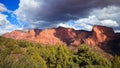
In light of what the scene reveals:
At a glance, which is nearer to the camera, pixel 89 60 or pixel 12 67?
pixel 12 67

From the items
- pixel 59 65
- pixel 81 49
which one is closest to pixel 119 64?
pixel 81 49

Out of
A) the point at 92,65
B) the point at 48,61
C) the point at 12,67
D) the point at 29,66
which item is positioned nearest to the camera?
the point at 12,67

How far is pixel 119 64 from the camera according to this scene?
90562mm

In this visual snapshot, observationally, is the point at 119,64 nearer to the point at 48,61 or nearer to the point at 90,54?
the point at 90,54

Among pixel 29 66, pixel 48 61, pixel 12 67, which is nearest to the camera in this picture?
pixel 12 67

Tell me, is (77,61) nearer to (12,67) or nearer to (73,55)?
(73,55)

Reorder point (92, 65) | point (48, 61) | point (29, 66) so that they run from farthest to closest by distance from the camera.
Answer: point (48, 61)
point (92, 65)
point (29, 66)

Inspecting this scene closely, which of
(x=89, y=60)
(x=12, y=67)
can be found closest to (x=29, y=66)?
(x=12, y=67)

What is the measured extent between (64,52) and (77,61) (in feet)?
19.7

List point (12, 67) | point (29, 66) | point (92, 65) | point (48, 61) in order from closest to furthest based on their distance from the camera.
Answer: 1. point (12, 67)
2. point (29, 66)
3. point (92, 65)
4. point (48, 61)

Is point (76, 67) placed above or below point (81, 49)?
below

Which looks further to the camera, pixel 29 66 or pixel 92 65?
pixel 92 65

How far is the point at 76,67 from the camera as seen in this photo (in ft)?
287

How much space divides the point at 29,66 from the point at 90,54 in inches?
1532
